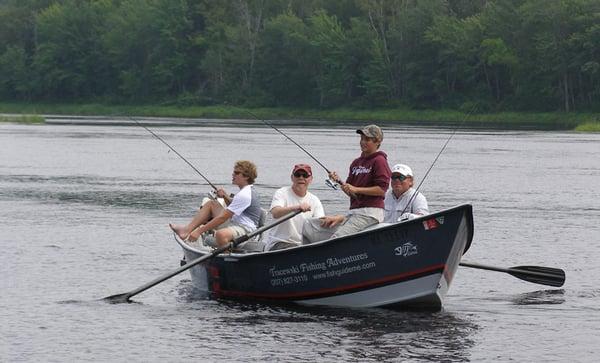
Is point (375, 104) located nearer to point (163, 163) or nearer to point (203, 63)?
point (203, 63)

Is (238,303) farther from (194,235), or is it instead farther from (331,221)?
(331,221)

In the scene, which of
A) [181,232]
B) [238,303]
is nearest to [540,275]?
[238,303]

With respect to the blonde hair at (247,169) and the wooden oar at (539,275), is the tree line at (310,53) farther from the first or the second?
the blonde hair at (247,169)

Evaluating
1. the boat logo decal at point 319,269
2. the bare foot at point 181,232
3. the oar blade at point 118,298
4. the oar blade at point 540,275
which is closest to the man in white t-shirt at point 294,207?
the boat logo decal at point 319,269

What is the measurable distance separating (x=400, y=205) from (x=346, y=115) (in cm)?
9160

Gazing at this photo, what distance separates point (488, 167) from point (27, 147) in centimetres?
2042

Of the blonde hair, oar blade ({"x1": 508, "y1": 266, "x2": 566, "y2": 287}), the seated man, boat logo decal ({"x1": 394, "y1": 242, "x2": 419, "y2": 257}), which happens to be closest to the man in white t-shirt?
the seated man

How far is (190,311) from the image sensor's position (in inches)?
635

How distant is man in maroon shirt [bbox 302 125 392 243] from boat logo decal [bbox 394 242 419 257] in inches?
25.2

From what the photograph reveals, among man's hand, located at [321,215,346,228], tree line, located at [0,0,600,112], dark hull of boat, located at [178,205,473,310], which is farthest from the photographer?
tree line, located at [0,0,600,112]

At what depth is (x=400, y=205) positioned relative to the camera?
15609mm

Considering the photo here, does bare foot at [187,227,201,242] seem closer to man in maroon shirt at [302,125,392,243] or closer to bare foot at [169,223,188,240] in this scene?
bare foot at [169,223,188,240]

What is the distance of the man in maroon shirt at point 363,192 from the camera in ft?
48.9

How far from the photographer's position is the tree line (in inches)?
3829
